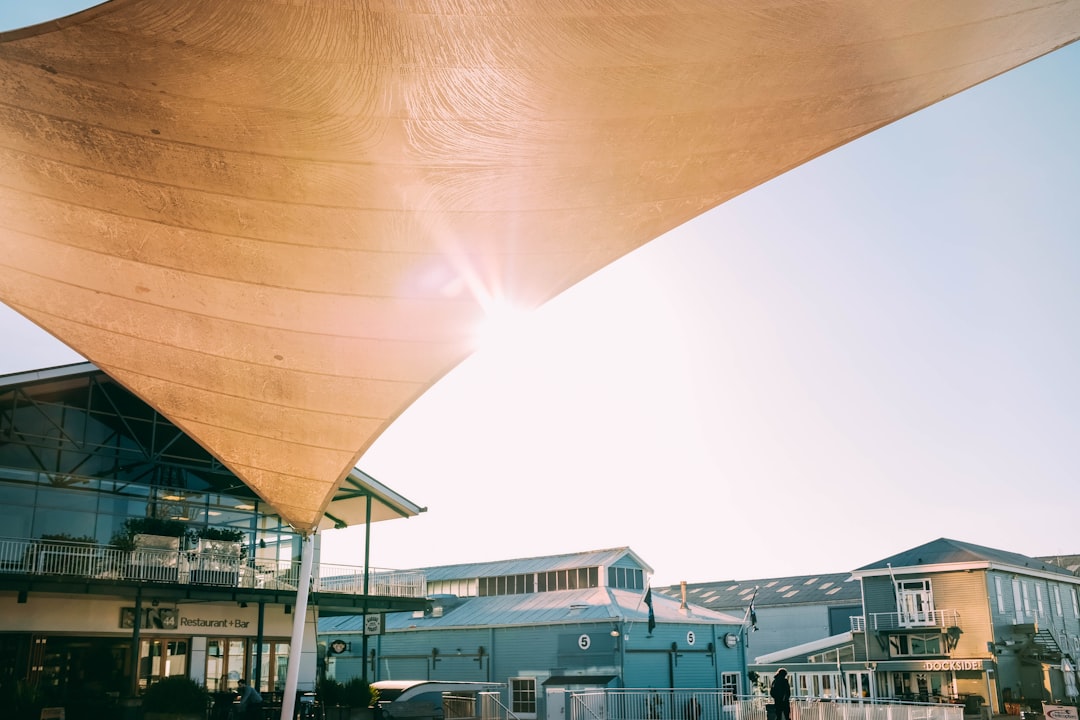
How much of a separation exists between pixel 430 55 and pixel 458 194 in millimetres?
1092

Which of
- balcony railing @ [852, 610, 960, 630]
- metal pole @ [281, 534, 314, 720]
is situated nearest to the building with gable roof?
balcony railing @ [852, 610, 960, 630]

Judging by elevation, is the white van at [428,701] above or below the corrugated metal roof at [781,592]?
below

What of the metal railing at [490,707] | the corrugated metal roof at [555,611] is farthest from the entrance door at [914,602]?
the metal railing at [490,707]

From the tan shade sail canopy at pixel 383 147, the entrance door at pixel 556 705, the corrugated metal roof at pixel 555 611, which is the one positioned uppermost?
the tan shade sail canopy at pixel 383 147

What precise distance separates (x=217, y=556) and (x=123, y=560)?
72.4 inches

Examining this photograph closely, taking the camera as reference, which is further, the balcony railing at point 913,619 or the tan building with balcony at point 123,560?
the balcony railing at point 913,619

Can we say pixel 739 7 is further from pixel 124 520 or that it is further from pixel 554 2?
pixel 124 520

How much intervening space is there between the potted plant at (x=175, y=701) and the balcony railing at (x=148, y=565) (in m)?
3.63

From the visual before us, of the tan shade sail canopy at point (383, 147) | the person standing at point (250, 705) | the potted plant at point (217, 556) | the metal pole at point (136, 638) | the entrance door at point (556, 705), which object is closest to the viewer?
the tan shade sail canopy at point (383, 147)

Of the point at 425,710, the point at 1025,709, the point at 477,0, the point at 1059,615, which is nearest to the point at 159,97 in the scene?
the point at 477,0

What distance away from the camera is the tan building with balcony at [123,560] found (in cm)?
1698

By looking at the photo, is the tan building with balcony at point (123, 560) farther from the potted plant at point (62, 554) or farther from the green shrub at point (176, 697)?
the green shrub at point (176, 697)

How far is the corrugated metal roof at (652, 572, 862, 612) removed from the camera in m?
42.1

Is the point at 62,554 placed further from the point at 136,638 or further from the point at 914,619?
the point at 914,619
